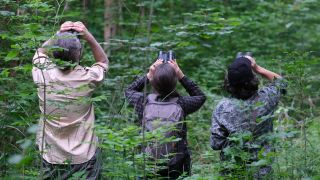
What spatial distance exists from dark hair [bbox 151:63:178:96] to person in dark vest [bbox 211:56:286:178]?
468mm

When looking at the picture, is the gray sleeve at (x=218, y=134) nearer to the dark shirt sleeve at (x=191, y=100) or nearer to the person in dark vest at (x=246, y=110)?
the person in dark vest at (x=246, y=110)

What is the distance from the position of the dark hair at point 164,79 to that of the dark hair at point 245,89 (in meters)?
0.52

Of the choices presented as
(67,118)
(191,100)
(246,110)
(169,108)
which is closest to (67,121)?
(67,118)

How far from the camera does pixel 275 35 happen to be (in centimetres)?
1353

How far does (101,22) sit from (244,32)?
3128 mm

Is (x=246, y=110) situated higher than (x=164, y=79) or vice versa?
(x=164, y=79)

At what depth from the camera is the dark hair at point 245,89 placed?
4.64 m

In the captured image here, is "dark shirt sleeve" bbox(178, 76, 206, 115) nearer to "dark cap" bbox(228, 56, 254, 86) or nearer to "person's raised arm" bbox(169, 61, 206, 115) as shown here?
"person's raised arm" bbox(169, 61, 206, 115)

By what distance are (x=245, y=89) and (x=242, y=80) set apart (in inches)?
3.7

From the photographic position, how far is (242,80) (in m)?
4.62

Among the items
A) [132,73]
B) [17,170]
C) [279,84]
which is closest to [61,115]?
[17,170]

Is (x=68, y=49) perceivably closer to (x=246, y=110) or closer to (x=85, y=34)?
(x=85, y=34)

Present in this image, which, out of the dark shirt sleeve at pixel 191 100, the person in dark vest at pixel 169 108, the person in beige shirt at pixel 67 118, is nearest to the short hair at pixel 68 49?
the person in beige shirt at pixel 67 118

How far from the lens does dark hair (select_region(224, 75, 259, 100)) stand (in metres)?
4.64
